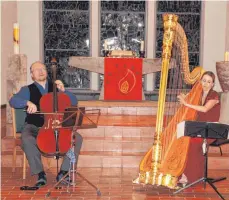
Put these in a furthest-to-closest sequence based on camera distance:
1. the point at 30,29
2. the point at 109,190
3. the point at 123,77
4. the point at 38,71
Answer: the point at 30,29
the point at 123,77
the point at 38,71
the point at 109,190

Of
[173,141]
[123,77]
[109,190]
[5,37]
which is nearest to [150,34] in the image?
[123,77]

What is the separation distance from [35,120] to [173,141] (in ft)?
5.69

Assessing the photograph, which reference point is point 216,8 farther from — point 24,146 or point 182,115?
point 24,146

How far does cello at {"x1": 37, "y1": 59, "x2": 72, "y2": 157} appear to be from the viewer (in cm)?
455

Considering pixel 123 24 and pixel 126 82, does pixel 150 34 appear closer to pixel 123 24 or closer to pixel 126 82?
pixel 123 24

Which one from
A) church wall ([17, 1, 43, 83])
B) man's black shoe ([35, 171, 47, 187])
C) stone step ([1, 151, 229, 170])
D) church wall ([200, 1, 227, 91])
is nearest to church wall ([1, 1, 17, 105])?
church wall ([17, 1, 43, 83])

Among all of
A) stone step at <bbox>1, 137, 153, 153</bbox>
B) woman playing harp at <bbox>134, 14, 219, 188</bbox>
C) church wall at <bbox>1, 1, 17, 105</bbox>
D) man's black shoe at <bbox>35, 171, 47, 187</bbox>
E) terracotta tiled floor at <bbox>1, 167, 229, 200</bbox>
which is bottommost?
terracotta tiled floor at <bbox>1, 167, 229, 200</bbox>

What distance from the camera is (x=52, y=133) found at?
4559 millimetres

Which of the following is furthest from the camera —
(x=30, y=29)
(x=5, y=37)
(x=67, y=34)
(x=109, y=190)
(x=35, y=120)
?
(x=67, y=34)

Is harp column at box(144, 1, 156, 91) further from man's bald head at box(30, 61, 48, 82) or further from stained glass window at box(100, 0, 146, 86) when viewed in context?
man's bald head at box(30, 61, 48, 82)

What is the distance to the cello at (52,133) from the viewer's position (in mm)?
4555

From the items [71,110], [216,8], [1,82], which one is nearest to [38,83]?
[71,110]

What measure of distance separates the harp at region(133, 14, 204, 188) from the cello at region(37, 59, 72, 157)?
891 millimetres

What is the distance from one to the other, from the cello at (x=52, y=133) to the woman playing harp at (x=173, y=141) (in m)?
0.88
